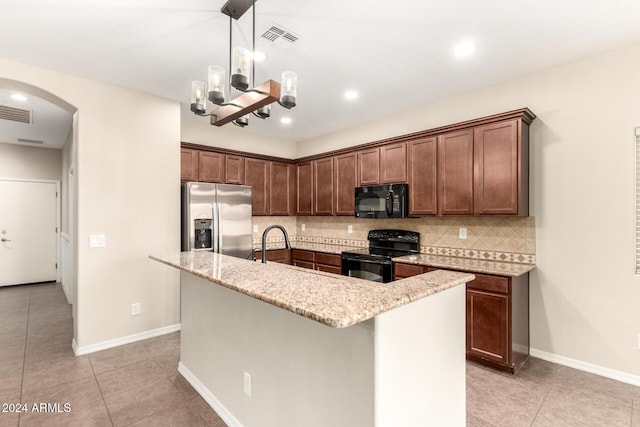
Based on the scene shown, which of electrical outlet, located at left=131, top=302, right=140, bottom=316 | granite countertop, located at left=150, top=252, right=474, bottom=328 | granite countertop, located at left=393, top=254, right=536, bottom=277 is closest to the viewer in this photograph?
granite countertop, located at left=150, top=252, right=474, bottom=328

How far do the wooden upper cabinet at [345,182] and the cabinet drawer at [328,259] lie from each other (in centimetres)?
68

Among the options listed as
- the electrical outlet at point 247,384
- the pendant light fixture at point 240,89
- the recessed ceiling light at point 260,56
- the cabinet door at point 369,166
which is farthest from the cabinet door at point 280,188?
the electrical outlet at point 247,384

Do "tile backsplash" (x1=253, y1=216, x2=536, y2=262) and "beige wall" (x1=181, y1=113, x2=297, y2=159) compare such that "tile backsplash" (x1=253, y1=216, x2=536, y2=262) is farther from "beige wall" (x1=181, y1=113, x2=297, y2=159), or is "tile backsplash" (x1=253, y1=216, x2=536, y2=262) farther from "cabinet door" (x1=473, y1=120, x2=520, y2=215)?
"beige wall" (x1=181, y1=113, x2=297, y2=159)

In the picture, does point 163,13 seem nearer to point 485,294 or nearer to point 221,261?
point 221,261

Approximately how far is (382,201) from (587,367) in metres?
2.56

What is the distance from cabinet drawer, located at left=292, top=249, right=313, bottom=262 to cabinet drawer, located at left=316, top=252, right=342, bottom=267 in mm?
145

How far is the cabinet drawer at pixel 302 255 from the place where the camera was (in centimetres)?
484

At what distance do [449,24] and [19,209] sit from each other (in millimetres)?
7798

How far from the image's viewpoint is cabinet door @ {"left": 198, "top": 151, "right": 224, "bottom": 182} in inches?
177

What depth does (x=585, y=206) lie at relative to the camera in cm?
292

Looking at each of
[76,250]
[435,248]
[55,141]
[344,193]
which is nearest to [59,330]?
[76,250]

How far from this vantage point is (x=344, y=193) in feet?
15.7

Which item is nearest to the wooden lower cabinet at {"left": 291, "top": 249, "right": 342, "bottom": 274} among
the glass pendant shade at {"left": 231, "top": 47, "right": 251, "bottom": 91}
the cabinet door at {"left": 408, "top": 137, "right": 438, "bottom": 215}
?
the cabinet door at {"left": 408, "top": 137, "right": 438, "bottom": 215}

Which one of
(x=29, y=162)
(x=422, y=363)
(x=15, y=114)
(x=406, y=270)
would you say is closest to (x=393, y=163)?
(x=406, y=270)
